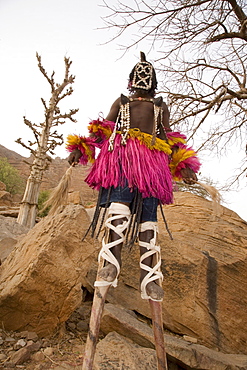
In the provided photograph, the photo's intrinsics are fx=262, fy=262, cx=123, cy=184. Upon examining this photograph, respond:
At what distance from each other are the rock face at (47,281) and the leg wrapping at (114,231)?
70 centimetres

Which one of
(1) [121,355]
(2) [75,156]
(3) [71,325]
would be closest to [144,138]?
(2) [75,156]

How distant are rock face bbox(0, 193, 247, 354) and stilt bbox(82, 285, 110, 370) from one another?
753mm

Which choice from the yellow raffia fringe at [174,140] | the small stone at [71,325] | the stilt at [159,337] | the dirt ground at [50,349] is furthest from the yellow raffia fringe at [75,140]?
the small stone at [71,325]

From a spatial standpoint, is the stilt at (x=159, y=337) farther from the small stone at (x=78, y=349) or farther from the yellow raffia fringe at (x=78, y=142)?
the yellow raffia fringe at (x=78, y=142)

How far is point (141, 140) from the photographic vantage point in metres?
2.09

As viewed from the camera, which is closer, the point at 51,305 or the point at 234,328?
the point at 51,305

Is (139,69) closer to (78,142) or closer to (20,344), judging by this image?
(78,142)

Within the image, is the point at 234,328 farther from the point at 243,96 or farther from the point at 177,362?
the point at 243,96

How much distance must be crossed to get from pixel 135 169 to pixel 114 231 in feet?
1.58

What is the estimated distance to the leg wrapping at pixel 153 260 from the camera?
1830 mm

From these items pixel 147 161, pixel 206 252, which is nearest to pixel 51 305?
pixel 147 161

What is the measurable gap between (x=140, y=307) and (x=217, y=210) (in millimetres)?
1498

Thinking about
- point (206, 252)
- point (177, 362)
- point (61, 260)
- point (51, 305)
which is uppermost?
point (206, 252)

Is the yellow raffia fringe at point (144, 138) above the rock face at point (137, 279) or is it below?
above
